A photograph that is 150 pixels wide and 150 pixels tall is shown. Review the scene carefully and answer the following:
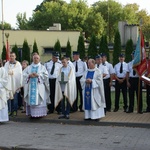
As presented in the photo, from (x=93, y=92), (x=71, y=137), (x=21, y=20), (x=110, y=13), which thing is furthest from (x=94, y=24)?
(x=71, y=137)

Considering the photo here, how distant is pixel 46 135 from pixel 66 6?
64758 millimetres

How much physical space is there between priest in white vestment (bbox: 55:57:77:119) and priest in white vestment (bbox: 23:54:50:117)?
0.45 m

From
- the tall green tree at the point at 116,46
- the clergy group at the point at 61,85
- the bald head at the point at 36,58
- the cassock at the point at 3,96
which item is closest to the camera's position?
the clergy group at the point at 61,85

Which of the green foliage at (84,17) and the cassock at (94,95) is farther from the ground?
the green foliage at (84,17)

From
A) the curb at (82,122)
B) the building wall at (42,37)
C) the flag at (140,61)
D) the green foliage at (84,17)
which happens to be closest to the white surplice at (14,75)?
the curb at (82,122)

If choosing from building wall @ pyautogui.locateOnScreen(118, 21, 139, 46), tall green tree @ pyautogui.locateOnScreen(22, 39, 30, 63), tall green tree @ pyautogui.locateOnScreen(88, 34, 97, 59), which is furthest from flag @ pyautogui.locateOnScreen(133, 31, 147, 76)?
building wall @ pyautogui.locateOnScreen(118, 21, 139, 46)

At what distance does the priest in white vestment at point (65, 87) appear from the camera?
13.3 meters

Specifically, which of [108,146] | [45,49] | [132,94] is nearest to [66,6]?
[45,49]

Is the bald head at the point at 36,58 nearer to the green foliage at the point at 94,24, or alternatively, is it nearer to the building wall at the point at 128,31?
the building wall at the point at 128,31

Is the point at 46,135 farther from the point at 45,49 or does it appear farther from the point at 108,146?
the point at 45,49

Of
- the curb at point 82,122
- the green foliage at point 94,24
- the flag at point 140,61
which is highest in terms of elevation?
the green foliage at point 94,24

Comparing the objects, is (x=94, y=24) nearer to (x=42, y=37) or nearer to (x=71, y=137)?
(x=42, y=37)

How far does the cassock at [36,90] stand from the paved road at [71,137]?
0.60 meters

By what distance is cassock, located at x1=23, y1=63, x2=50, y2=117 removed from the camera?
13234 mm
